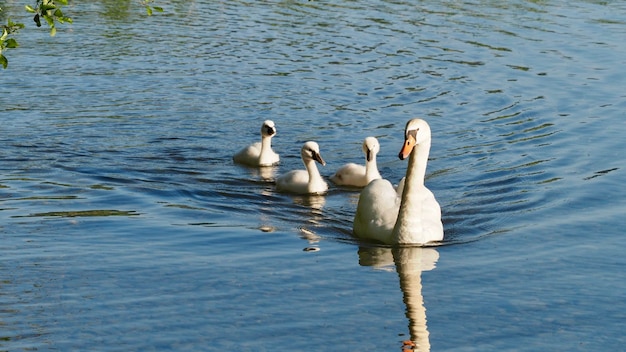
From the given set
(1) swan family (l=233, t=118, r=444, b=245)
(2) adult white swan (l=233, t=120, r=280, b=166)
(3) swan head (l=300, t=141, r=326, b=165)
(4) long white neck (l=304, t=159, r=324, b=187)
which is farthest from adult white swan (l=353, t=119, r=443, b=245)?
(2) adult white swan (l=233, t=120, r=280, b=166)

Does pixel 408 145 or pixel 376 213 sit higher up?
pixel 408 145

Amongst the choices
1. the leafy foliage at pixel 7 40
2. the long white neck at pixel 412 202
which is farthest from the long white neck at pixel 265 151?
the leafy foliage at pixel 7 40

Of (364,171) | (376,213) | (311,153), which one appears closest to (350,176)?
(364,171)

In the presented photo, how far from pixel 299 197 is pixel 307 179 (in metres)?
0.30

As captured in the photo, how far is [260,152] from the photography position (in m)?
16.9

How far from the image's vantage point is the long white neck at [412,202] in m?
12.4

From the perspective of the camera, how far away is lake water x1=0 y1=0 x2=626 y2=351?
32.2ft

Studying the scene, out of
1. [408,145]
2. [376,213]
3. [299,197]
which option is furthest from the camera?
[299,197]

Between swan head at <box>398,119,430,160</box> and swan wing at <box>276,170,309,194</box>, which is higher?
swan head at <box>398,119,430,160</box>

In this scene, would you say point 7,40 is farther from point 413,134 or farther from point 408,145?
point 413,134

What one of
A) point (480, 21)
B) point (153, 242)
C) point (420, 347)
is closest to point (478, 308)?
point (420, 347)

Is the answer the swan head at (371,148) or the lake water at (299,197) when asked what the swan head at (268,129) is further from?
the swan head at (371,148)

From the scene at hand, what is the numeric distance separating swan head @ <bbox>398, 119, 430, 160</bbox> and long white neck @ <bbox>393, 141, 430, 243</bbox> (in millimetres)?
96

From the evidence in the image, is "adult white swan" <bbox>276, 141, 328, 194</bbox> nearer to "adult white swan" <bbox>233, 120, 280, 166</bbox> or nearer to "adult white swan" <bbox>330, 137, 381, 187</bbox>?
"adult white swan" <bbox>330, 137, 381, 187</bbox>
